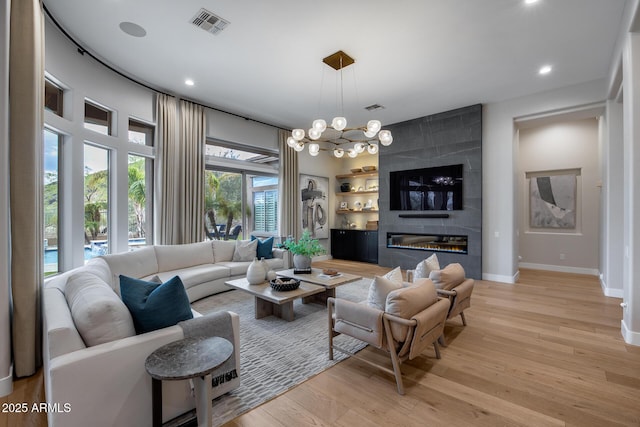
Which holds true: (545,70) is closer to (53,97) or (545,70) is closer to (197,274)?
(197,274)

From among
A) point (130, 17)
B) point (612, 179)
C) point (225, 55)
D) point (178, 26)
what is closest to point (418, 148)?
point (612, 179)

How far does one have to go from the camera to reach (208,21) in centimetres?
303

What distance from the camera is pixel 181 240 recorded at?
4.99m

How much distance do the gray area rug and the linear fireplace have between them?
324 centimetres

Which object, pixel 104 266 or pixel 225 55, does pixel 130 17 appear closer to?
pixel 225 55

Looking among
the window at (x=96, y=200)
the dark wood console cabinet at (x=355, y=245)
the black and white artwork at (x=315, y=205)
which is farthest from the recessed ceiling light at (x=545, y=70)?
the window at (x=96, y=200)

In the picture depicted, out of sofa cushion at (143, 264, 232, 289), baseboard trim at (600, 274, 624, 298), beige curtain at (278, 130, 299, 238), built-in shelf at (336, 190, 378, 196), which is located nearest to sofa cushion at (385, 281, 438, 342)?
sofa cushion at (143, 264, 232, 289)

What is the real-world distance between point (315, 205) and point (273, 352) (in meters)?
5.33

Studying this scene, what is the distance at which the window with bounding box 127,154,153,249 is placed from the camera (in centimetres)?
453

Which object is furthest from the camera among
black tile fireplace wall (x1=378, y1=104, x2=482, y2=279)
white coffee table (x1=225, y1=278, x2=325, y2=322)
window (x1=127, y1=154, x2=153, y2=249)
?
black tile fireplace wall (x1=378, y1=104, x2=482, y2=279)

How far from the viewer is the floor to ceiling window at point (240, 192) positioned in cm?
577

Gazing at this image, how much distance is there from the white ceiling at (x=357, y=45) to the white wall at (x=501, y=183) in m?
0.35

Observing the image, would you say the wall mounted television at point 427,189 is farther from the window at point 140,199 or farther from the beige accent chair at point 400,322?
the window at point 140,199

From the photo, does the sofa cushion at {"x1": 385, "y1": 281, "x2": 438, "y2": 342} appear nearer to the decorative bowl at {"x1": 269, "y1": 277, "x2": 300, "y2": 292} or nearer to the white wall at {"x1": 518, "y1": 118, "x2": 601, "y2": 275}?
the decorative bowl at {"x1": 269, "y1": 277, "x2": 300, "y2": 292}
